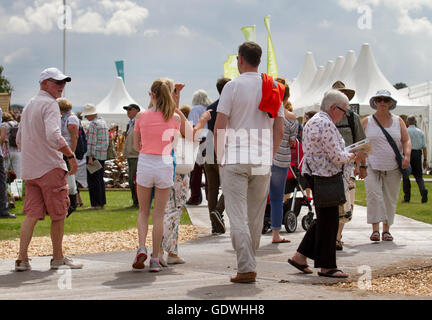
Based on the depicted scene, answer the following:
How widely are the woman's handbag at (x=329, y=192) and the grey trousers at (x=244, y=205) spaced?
1.78ft

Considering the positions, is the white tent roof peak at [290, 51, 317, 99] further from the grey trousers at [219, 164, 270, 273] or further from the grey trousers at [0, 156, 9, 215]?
the grey trousers at [219, 164, 270, 273]

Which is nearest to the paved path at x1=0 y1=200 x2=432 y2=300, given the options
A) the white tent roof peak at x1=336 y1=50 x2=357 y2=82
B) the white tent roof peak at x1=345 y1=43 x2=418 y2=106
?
the white tent roof peak at x1=345 y1=43 x2=418 y2=106

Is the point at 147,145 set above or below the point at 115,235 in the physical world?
above

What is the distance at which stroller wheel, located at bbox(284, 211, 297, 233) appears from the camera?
10268 mm

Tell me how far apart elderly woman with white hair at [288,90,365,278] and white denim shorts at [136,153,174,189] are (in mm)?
1351

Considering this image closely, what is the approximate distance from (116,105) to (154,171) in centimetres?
3206

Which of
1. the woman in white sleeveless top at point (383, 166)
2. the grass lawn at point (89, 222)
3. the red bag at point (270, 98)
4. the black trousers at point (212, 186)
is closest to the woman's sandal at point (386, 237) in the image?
the woman in white sleeveless top at point (383, 166)

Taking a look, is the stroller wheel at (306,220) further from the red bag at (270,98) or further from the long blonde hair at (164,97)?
the red bag at (270,98)
